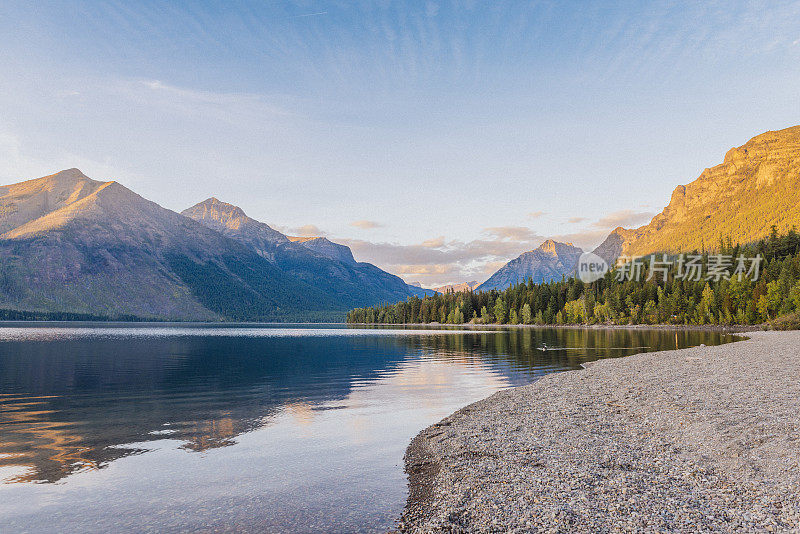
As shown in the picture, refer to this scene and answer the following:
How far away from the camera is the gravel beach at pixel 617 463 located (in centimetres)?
1281

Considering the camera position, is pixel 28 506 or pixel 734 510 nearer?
pixel 734 510

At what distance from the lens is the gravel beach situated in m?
12.8

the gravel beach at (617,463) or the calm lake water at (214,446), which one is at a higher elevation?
the gravel beach at (617,463)

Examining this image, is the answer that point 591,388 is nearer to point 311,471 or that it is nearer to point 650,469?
point 650,469

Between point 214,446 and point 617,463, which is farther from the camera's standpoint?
point 214,446

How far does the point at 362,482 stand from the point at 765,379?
31.9 m

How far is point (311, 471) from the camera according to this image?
19.1 metres

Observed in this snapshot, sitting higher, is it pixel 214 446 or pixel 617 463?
pixel 617 463

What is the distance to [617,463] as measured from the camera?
17562mm

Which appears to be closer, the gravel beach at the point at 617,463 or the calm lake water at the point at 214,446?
the gravel beach at the point at 617,463

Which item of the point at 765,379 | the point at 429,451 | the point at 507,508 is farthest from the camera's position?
the point at 765,379

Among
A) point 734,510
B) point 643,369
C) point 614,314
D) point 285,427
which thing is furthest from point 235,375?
point 614,314

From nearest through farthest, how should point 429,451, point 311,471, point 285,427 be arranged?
point 311,471 < point 429,451 < point 285,427

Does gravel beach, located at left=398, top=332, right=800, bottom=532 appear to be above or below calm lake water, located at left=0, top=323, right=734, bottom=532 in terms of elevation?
above
